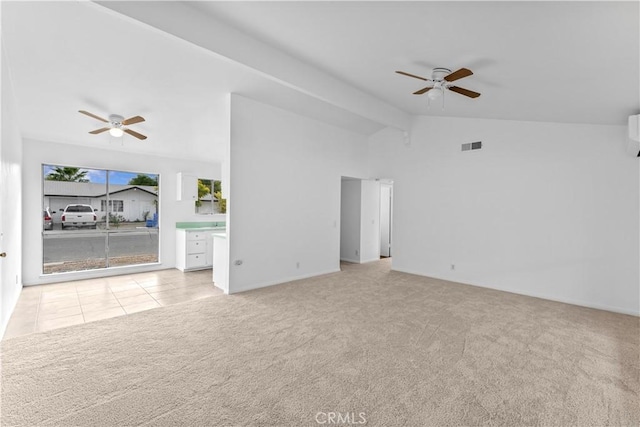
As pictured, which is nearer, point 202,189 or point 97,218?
point 97,218

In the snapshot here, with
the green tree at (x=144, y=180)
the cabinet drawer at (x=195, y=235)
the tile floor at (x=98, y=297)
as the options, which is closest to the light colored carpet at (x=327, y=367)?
the tile floor at (x=98, y=297)

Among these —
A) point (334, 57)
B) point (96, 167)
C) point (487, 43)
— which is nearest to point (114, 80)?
point (334, 57)

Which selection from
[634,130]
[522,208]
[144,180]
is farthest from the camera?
[144,180]

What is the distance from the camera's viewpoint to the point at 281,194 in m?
5.14

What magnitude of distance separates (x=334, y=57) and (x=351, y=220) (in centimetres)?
445

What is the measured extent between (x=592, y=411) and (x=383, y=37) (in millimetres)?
3335

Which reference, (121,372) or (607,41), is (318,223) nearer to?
(121,372)

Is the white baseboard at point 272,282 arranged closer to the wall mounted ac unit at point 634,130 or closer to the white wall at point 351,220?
the white wall at point 351,220

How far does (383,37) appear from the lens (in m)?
2.80

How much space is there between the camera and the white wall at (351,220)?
7.24 m

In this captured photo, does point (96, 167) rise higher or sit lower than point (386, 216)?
higher

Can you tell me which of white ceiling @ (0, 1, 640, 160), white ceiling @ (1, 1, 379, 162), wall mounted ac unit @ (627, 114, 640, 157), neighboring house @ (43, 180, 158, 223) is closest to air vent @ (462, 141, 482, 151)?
white ceiling @ (0, 1, 640, 160)

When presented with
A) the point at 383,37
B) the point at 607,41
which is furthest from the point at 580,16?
the point at 383,37

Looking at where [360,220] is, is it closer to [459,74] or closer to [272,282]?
[272,282]
